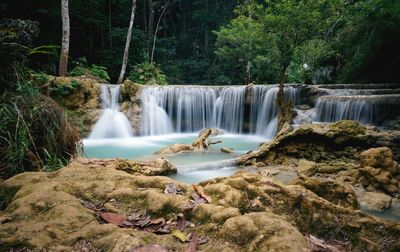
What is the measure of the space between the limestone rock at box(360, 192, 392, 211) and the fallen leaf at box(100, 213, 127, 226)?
14.0ft

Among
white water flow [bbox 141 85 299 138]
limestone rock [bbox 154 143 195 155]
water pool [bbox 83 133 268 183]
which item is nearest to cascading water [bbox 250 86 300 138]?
white water flow [bbox 141 85 299 138]

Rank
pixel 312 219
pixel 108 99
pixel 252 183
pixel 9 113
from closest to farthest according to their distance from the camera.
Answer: pixel 312 219
pixel 252 183
pixel 9 113
pixel 108 99

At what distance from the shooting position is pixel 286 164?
668 centimetres

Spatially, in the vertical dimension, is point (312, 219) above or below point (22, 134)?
below

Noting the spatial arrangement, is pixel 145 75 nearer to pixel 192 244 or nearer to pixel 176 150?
pixel 176 150

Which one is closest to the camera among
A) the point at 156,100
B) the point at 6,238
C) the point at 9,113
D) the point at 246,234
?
the point at 6,238

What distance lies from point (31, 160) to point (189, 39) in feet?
97.0

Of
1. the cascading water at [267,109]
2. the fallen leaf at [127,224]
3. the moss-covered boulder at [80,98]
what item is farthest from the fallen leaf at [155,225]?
the cascading water at [267,109]

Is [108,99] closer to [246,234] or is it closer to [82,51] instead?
[82,51]

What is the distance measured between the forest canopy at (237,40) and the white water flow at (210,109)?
8.60 feet

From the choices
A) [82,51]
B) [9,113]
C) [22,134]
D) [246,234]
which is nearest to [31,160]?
[22,134]

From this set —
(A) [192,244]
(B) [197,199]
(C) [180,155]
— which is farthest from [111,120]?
(A) [192,244]

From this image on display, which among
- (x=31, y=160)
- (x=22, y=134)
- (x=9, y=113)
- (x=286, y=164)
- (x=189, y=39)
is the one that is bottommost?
(x=286, y=164)

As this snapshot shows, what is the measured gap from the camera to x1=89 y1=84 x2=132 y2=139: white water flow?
12641 millimetres
